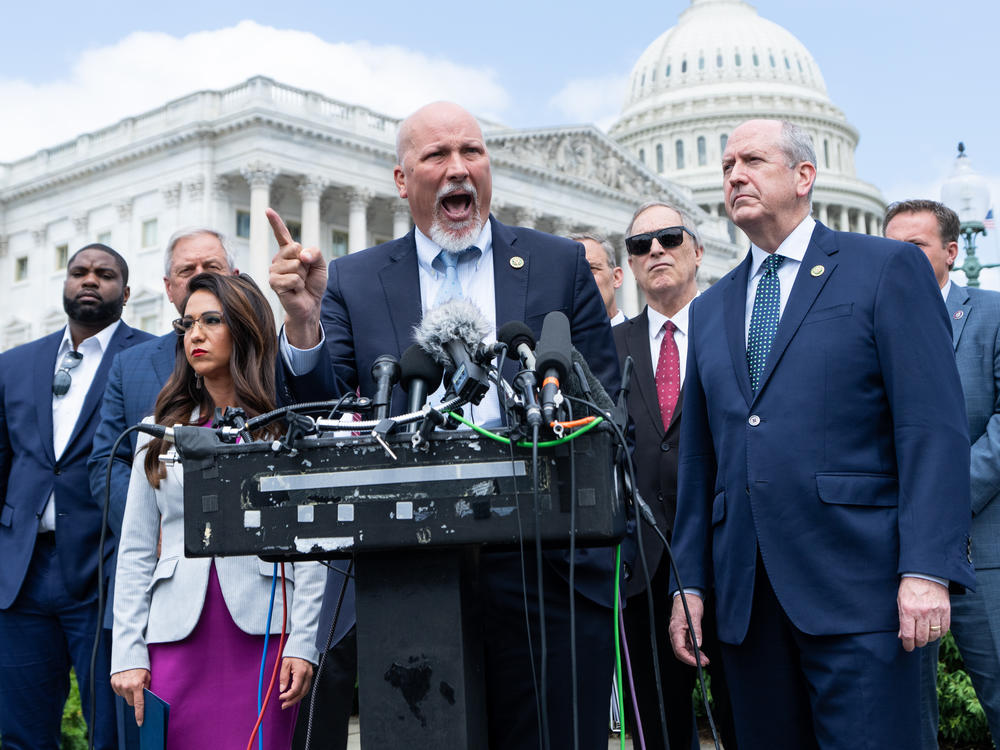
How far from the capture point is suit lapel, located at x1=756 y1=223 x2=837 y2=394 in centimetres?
361

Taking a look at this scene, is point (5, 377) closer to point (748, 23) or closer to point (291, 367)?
point (291, 367)

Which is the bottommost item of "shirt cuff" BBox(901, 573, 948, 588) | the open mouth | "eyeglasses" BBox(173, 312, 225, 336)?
"shirt cuff" BBox(901, 573, 948, 588)

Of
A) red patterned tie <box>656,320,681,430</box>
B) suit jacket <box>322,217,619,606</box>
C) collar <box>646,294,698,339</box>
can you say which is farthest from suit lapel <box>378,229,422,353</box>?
collar <box>646,294,698,339</box>

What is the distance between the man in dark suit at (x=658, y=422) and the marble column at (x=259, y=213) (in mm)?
35305

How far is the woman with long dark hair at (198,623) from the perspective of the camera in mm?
3859

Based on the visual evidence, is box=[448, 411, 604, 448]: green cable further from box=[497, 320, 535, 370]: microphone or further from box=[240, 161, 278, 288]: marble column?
box=[240, 161, 278, 288]: marble column

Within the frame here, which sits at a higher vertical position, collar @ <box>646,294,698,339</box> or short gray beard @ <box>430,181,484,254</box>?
collar @ <box>646,294,698,339</box>

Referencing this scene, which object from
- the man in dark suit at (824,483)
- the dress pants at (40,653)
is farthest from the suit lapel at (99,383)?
the man in dark suit at (824,483)

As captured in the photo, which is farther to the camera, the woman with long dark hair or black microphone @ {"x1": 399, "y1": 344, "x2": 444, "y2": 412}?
the woman with long dark hair

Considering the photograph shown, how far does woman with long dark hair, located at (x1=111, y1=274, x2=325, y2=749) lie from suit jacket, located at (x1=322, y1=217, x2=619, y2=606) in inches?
24.9

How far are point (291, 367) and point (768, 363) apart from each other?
1514mm

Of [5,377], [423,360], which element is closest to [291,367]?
[423,360]

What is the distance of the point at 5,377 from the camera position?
595 cm

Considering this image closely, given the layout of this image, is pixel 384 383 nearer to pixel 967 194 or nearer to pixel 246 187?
pixel 967 194
